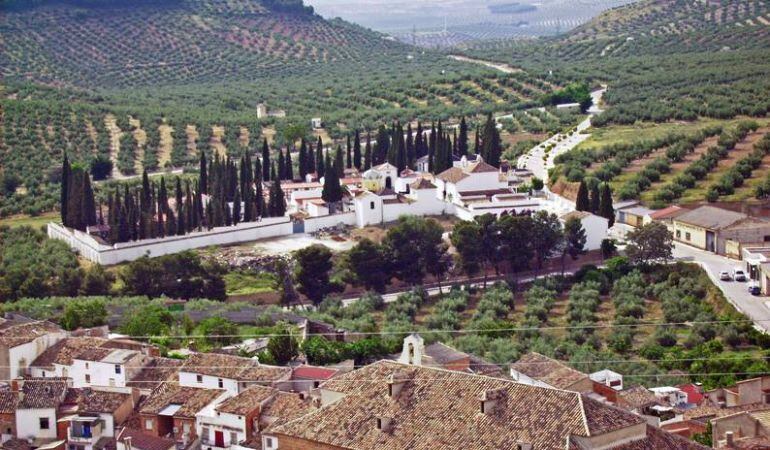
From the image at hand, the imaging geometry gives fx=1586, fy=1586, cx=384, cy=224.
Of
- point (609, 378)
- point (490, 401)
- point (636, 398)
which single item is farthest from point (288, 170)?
point (490, 401)

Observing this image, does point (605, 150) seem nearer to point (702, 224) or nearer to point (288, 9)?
point (702, 224)

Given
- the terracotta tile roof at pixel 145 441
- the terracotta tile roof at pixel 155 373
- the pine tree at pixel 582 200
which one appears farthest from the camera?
the pine tree at pixel 582 200

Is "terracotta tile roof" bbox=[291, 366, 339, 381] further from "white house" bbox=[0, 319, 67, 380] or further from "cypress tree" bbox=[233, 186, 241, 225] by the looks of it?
"cypress tree" bbox=[233, 186, 241, 225]

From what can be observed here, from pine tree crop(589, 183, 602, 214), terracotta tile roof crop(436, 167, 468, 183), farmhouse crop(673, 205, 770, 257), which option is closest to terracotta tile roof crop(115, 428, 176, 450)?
farmhouse crop(673, 205, 770, 257)

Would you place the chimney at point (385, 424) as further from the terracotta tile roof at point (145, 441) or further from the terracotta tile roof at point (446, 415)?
the terracotta tile roof at point (145, 441)

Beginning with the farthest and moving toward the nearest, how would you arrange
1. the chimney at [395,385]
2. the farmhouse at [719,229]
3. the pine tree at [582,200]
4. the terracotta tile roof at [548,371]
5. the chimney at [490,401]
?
1. the pine tree at [582,200]
2. the farmhouse at [719,229]
3. the terracotta tile roof at [548,371]
4. the chimney at [395,385]
5. the chimney at [490,401]

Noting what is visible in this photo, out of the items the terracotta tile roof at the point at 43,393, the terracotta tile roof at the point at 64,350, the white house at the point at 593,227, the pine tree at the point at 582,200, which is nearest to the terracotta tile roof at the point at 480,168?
the pine tree at the point at 582,200

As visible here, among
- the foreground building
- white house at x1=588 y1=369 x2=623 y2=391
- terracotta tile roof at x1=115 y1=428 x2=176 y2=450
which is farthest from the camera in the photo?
white house at x1=588 y1=369 x2=623 y2=391
